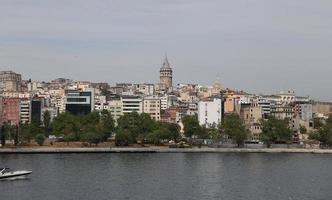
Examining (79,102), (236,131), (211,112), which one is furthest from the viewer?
(79,102)

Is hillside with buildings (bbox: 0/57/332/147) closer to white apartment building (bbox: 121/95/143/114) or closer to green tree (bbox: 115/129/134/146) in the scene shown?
white apartment building (bbox: 121/95/143/114)

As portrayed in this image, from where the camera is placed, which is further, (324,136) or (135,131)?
(324,136)

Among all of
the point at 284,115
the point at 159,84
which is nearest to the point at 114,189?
the point at 284,115

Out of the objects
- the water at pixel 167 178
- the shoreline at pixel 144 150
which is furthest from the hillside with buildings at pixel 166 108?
the water at pixel 167 178

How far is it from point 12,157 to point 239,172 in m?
21.8

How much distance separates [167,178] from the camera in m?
40.1

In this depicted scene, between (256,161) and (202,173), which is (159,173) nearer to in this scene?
(202,173)

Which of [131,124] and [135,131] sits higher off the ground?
[131,124]

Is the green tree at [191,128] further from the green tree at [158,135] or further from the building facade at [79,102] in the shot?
the building facade at [79,102]

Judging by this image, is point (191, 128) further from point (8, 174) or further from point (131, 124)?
point (8, 174)

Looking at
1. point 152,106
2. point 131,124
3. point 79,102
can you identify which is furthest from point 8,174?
point 152,106

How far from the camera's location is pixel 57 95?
11281 centimetres

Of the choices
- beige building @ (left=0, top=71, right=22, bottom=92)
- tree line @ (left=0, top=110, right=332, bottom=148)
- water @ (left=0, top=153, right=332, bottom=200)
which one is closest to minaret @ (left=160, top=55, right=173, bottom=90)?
beige building @ (left=0, top=71, right=22, bottom=92)

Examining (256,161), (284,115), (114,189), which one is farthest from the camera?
(284,115)
